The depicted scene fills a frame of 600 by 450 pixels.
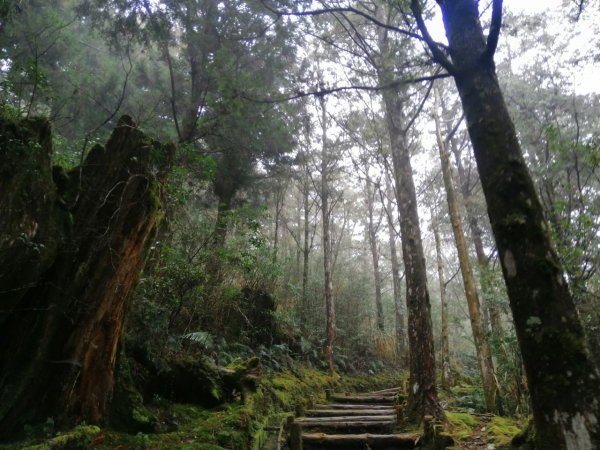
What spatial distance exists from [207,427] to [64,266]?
2928mm

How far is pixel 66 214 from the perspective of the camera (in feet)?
16.2

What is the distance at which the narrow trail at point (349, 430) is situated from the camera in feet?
20.2

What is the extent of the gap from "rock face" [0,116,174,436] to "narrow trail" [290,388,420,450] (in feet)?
10.0

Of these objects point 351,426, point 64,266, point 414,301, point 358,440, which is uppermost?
point 414,301

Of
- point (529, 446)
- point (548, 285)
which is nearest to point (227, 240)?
point (529, 446)

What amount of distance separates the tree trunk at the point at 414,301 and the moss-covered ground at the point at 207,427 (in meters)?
2.43

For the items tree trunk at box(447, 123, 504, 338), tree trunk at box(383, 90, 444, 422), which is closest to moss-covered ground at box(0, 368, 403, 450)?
tree trunk at box(383, 90, 444, 422)

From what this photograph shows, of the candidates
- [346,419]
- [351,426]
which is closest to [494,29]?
[351,426]

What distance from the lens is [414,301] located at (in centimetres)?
777

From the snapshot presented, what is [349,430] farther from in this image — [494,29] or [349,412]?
[494,29]

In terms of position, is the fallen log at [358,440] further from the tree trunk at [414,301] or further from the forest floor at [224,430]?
the tree trunk at [414,301]

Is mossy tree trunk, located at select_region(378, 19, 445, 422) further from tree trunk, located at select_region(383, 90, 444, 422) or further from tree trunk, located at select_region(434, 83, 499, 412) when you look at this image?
tree trunk, located at select_region(434, 83, 499, 412)

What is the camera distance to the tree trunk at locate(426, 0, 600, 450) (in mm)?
2285

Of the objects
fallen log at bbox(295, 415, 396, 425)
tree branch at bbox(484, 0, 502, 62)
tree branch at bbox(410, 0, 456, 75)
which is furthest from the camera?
fallen log at bbox(295, 415, 396, 425)
